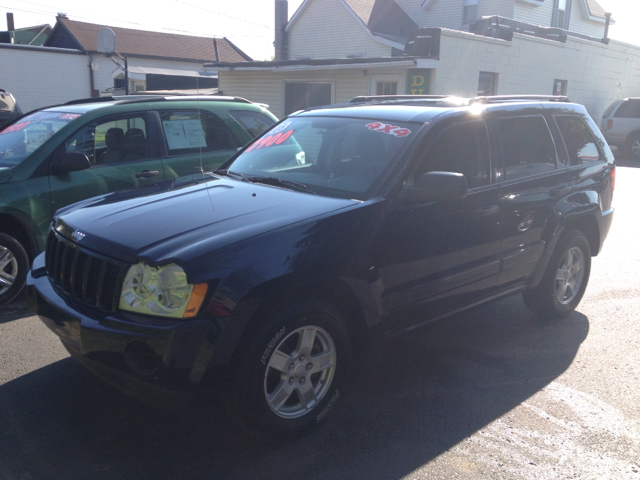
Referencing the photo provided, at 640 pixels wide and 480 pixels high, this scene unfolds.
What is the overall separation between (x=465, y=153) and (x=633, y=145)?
18383 millimetres

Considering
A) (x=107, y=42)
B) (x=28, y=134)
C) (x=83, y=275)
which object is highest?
(x=107, y=42)

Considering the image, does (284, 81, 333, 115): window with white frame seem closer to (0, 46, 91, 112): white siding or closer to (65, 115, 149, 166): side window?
(65, 115, 149, 166): side window

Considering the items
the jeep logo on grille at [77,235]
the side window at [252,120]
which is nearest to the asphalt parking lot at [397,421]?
the jeep logo on grille at [77,235]

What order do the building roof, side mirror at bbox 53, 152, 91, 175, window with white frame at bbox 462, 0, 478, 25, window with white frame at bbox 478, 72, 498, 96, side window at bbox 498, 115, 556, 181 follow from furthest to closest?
the building roof → window with white frame at bbox 462, 0, 478, 25 → window with white frame at bbox 478, 72, 498, 96 → side mirror at bbox 53, 152, 91, 175 → side window at bbox 498, 115, 556, 181

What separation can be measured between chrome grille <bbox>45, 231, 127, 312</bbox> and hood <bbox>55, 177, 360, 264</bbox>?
0.07 metres

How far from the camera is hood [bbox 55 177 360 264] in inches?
113

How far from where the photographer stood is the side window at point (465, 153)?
387cm

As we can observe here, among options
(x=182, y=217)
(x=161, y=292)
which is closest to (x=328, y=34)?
(x=182, y=217)

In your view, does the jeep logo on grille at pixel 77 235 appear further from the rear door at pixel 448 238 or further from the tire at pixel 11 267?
the tire at pixel 11 267

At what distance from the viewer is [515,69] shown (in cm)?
2002

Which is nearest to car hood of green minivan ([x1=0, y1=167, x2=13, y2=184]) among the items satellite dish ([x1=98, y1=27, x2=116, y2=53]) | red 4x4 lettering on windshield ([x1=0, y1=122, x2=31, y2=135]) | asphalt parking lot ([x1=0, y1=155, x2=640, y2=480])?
red 4x4 lettering on windshield ([x1=0, y1=122, x2=31, y2=135])

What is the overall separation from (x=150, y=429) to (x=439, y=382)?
1873 millimetres

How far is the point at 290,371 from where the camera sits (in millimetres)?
3092

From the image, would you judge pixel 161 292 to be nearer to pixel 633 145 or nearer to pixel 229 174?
pixel 229 174
